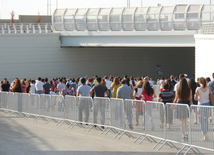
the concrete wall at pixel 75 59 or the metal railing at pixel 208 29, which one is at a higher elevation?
the metal railing at pixel 208 29

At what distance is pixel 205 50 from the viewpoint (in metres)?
25.9


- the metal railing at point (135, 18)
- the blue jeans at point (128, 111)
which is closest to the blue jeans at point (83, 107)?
the blue jeans at point (128, 111)

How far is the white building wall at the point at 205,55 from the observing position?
25.1m

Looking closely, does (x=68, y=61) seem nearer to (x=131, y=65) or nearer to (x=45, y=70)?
(x=45, y=70)

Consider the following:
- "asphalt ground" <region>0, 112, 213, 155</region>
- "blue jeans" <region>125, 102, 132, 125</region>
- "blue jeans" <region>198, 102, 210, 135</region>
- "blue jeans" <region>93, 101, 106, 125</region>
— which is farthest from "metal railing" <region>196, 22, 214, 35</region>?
Result: "blue jeans" <region>198, 102, 210, 135</region>

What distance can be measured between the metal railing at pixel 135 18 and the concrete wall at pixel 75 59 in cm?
239

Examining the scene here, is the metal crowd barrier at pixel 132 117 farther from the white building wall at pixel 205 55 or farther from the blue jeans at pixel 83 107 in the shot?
the white building wall at pixel 205 55

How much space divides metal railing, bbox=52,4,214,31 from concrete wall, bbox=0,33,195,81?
7.85ft

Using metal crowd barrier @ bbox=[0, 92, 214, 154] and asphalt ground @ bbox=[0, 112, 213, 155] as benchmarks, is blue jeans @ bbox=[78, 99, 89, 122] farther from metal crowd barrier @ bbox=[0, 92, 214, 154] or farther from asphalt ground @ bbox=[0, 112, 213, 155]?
asphalt ground @ bbox=[0, 112, 213, 155]

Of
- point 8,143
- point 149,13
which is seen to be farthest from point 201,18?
point 8,143

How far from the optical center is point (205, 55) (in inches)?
1020

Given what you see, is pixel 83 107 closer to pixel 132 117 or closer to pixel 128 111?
pixel 128 111

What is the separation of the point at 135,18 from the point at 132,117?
28.8 metres

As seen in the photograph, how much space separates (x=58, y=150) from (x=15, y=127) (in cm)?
518
